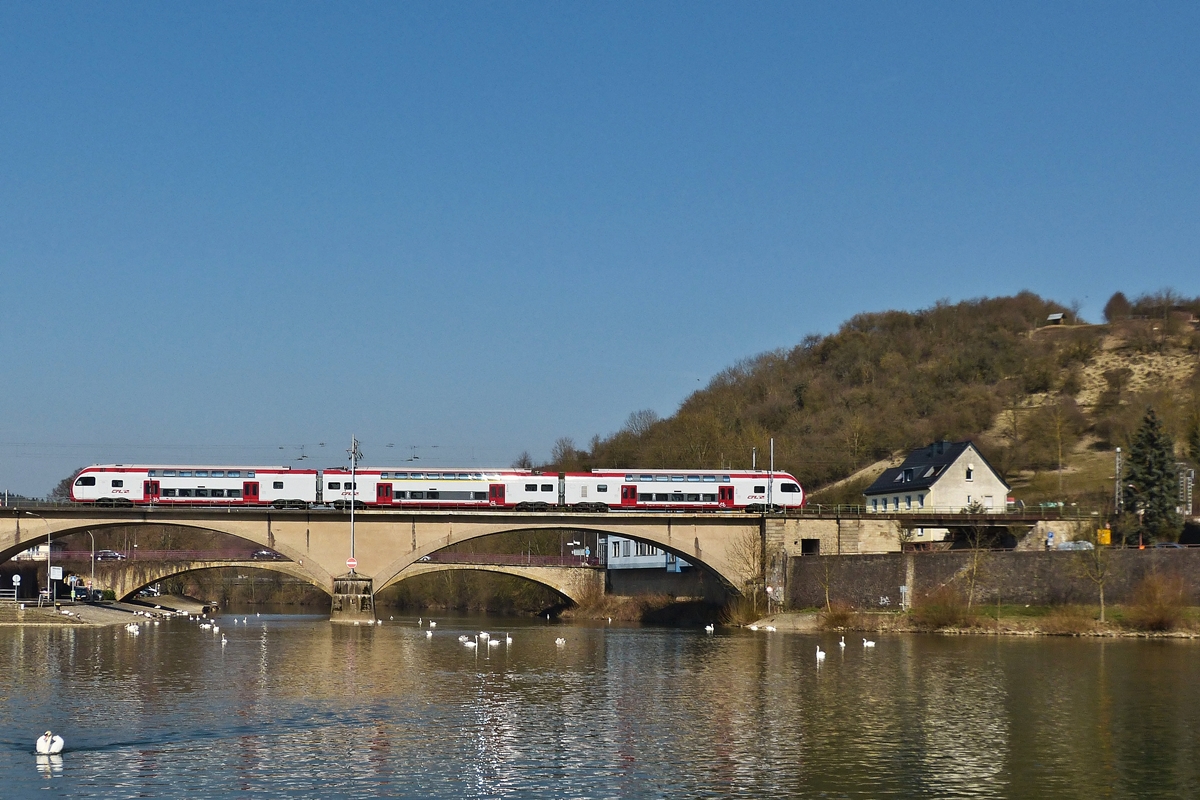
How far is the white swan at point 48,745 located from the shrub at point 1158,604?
55072mm

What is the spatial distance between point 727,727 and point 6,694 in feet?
72.5

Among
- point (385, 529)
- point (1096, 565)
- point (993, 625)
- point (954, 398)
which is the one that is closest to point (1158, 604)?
point (1096, 565)

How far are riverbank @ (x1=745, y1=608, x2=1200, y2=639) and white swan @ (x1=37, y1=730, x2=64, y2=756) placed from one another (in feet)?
169

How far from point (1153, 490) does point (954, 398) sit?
253 ft

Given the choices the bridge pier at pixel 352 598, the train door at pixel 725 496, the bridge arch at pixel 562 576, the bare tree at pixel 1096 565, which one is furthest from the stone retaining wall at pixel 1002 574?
the bridge arch at pixel 562 576

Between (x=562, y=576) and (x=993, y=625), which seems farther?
(x=562, y=576)

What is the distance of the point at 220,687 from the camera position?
143 feet

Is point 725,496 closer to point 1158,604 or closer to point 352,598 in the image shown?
point 352,598

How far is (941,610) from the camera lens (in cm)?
7175

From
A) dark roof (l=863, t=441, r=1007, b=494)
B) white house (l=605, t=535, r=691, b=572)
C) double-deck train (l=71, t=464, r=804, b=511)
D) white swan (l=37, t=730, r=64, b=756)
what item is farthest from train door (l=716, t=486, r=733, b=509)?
white swan (l=37, t=730, r=64, b=756)

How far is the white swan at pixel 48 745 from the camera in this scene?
28.8 m

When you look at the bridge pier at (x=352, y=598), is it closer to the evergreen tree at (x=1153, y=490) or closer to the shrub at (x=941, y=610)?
the shrub at (x=941, y=610)

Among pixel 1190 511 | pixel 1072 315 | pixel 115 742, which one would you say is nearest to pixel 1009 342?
pixel 1072 315

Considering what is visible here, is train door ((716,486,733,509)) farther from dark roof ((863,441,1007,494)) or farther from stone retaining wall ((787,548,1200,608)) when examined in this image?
dark roof ((863,441,1007,494))
